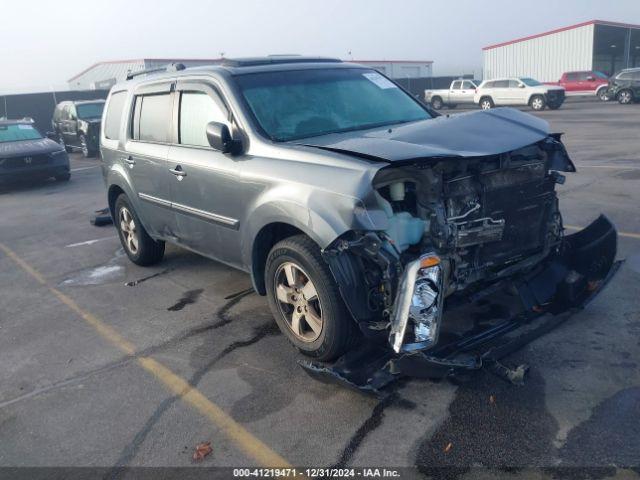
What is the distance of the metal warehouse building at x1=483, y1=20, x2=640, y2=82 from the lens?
40.4m

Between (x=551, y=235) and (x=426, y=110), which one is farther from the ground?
(x=426, y=110)

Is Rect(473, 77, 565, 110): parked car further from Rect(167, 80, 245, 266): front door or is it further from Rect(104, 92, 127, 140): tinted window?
Rect(167, 80, 245, 266): front door

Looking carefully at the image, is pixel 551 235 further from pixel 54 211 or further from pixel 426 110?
pixel 54 211

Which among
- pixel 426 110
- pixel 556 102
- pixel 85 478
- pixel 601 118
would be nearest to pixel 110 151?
pixel 426 110

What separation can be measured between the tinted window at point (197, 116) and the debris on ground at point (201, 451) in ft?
8.00

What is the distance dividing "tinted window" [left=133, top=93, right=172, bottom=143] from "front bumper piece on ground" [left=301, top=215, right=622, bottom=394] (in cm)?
285

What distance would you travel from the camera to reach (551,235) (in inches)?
166


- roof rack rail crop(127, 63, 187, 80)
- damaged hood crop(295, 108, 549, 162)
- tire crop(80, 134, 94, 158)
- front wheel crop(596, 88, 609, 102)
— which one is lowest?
front wheel crop(596, 88, 609, 102)

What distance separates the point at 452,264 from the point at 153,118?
3.40m

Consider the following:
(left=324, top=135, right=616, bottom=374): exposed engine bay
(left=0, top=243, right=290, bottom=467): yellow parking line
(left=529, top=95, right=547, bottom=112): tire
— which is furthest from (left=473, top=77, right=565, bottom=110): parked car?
(left=0, top=243, right=290, bottom=467): yellow parking line

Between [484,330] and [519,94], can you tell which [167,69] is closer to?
[484,330]

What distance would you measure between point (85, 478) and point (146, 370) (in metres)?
1.17

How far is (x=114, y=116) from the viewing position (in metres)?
6.51

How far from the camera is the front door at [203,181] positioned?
4.50 m
